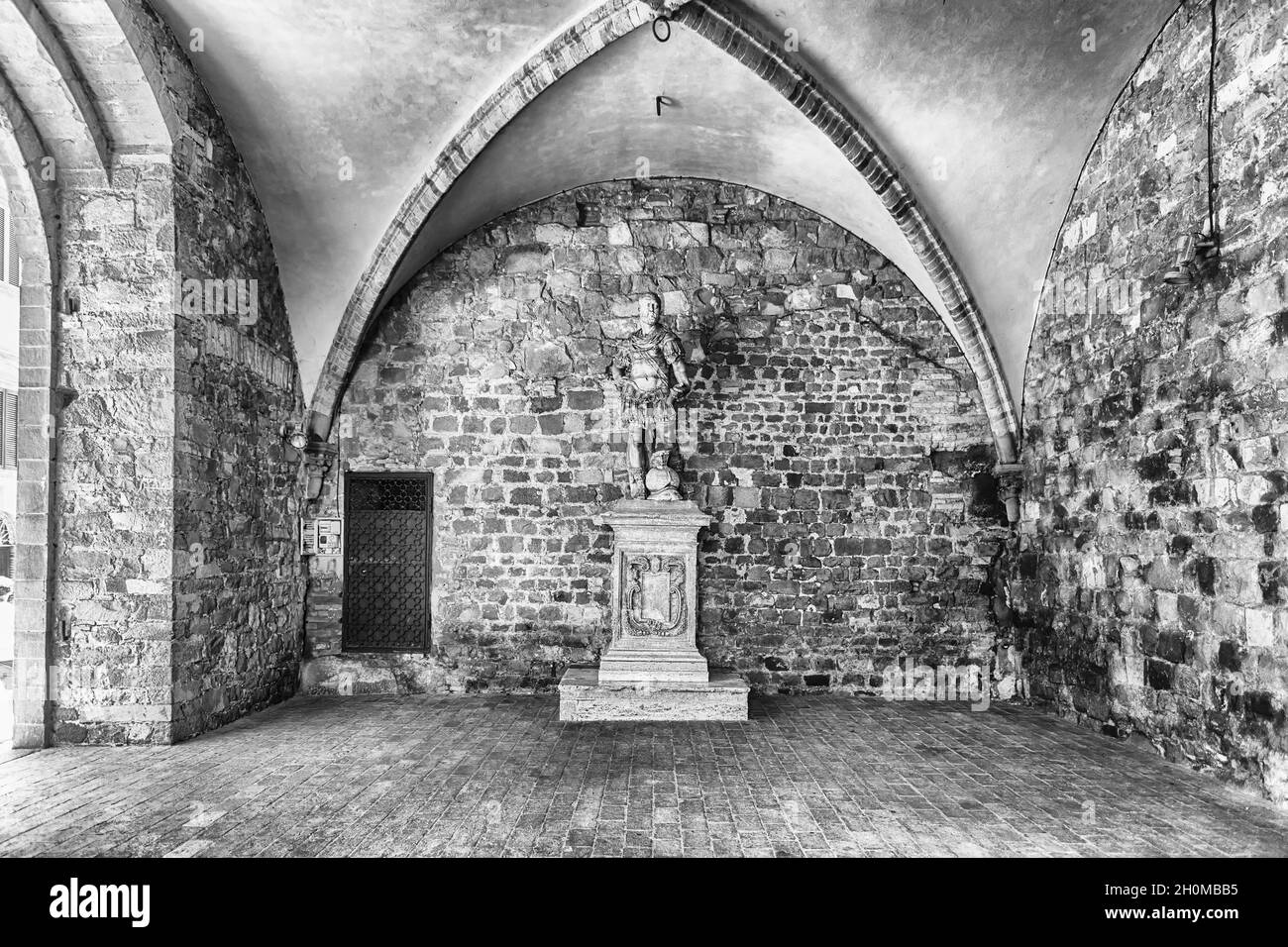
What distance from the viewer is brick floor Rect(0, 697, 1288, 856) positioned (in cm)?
356

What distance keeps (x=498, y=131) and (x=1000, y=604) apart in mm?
6006

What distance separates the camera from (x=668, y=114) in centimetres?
641

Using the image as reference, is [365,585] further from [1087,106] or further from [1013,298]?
[1087,106]

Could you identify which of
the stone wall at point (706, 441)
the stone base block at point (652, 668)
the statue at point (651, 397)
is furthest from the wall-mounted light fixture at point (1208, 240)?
the stone base block at point (652, 668)

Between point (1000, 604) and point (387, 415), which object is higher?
point (387, 415)

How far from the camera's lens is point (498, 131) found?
6.12 meters

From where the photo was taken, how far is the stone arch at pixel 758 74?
17.9 feet

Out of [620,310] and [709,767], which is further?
[620,310]

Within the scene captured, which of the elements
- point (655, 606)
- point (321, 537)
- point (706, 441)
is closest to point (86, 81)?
point (321, 537)

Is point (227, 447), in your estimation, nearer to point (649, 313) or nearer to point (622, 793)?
point (649, 313)

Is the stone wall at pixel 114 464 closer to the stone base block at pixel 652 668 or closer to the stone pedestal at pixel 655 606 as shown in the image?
the stone pedestal at pixel 655 606

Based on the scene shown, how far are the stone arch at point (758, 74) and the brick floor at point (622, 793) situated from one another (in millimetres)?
2946

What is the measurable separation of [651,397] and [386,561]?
287 centimetres

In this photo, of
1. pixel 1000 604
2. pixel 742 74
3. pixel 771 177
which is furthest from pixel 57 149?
pixel 1000 604
